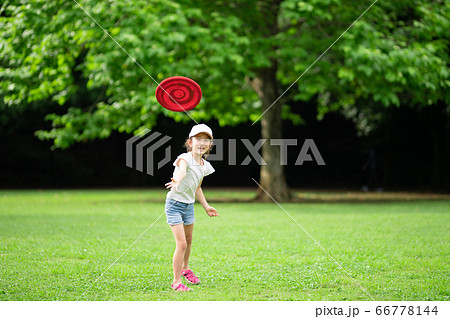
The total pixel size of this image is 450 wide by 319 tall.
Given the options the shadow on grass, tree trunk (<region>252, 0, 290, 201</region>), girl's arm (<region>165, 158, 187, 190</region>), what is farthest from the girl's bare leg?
tree trunk (<region>252, 0, 290, 201</region>)

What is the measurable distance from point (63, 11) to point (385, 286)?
10.3 m

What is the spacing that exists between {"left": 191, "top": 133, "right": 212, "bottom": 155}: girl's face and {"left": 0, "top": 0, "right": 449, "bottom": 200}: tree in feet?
23.4

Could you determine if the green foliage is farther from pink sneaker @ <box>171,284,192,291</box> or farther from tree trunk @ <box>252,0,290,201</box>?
pink sneaker @ <box>171,284,192,291</box>

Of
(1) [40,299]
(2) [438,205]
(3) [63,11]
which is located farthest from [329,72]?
(1) [40,299]

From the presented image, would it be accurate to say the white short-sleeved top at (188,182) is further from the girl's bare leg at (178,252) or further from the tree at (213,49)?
the tree at (213,49)

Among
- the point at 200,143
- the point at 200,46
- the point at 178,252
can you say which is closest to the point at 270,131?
the point at 200,46

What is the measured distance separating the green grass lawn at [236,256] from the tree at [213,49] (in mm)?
3383

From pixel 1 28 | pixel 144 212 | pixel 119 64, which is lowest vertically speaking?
pixel 144 212

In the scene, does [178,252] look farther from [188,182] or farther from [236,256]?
[236,256]

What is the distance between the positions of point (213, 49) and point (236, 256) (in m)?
7.41

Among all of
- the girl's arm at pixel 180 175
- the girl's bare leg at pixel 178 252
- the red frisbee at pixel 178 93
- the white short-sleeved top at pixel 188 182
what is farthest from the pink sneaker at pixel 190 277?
the red frisbee at pixel 178 93

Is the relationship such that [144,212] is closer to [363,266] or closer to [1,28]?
[1,28]

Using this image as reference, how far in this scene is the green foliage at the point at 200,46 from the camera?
12.6 meters

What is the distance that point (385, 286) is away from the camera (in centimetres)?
514
